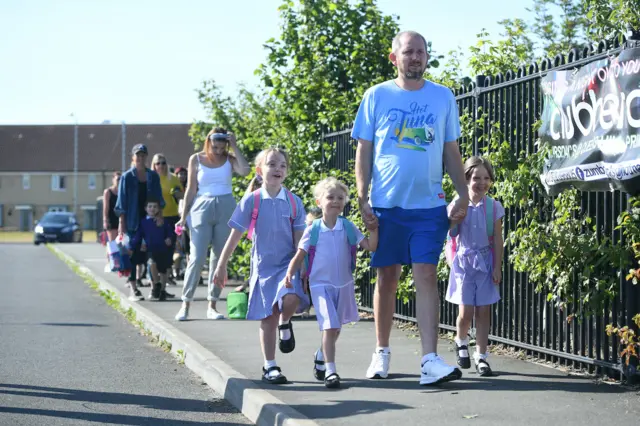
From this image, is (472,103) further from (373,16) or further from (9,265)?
(9,265)

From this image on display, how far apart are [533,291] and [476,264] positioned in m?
0.72

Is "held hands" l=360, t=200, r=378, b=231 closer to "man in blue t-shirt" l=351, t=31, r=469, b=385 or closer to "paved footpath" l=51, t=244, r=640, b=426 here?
"man in blue t-shirt" l=351, t=31, r=469, b=385

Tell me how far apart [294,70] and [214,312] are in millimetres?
5018

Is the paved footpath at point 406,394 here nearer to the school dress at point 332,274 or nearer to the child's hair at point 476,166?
the school dress at point 332,274

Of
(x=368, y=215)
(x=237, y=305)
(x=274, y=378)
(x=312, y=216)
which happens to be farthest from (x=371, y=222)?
(x=237, y=305)

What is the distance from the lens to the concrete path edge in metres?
5.75

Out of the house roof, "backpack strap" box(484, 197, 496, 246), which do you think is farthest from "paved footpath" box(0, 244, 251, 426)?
the house roof

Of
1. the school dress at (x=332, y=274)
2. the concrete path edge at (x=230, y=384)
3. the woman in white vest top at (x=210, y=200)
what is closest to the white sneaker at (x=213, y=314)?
the woman in white vest top at (x=210, y=200)

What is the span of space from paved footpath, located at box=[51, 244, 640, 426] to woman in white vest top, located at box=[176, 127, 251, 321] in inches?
99.2

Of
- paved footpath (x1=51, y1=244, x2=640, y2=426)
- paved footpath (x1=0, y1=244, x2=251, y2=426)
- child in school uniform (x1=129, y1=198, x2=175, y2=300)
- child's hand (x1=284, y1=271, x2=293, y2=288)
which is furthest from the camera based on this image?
child in school uniform (x1=129, y1=198, x2=175, y2=300)

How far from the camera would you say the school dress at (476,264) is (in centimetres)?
718

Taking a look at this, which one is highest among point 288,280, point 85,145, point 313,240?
point 85,145

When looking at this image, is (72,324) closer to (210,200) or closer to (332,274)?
Result: (210,200)

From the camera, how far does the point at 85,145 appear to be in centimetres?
9631
